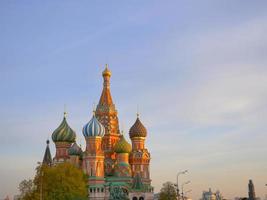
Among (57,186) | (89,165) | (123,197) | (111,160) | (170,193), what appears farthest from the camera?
(111,160)

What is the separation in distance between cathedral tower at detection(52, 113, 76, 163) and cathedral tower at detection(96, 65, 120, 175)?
23.9 ft

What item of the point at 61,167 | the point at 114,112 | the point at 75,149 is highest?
the point at 114,112

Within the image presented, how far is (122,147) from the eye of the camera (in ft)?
278

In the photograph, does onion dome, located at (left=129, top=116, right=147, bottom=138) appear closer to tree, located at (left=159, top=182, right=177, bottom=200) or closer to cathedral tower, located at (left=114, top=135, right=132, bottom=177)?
cathedral tower, located at (left=114, top=135, right=132, bottom=177)

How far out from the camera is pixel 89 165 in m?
81.1

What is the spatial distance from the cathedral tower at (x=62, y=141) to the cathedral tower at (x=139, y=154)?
1265 centimetres

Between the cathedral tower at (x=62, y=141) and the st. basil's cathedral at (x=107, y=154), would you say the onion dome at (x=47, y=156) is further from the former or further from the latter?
the cathedral tower at (x=62, y=141)

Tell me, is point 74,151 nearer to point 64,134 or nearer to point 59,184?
point 64,134

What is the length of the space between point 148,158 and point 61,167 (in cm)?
2533

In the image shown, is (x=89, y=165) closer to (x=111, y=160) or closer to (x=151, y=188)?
(x=111, y=160)

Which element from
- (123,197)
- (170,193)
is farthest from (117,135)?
(123,197)

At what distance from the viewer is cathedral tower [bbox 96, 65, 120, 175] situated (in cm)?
8750

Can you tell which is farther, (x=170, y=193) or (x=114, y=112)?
(x=114, y=112)

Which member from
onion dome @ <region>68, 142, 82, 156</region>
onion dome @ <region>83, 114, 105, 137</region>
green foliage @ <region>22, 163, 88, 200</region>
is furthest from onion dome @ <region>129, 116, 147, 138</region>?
green foliage @ <region>22, 163, 88, 200</region>
